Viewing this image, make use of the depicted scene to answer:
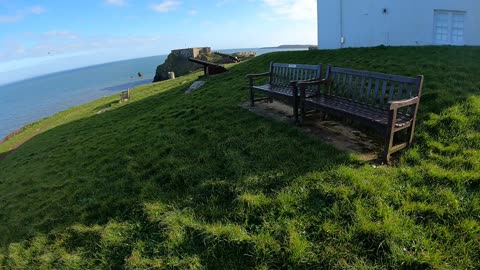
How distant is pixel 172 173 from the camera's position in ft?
16.9

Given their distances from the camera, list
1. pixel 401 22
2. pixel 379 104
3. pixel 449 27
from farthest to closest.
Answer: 1. pixel 401 22
2. pixel 449 27
3. pixel 379 104

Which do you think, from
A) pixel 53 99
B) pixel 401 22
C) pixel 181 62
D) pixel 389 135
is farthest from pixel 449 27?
pixel 53 99

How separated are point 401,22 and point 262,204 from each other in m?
15.5

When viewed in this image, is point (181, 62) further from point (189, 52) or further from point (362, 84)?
point (362, 84)

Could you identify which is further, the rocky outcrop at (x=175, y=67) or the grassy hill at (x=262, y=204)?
the rocky outcrop at (x=175, y=67)

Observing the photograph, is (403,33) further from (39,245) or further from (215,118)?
(39,245)

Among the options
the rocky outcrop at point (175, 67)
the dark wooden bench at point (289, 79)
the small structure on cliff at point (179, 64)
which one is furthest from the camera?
the rocky outcrop at point (175, 67)

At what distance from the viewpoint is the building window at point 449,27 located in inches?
554

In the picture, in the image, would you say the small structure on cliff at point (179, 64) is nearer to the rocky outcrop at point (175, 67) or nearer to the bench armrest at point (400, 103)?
the rocky outcrop at point (175, 67)

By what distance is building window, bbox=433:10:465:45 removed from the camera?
14.1 m

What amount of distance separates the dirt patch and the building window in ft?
38.6

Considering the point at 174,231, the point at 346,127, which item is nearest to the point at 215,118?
the point at 346,127

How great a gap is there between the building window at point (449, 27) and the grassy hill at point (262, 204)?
9.17 metres

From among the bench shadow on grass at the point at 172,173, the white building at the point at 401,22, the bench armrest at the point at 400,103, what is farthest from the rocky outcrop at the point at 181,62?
the bench armrest at the point at 400,103
